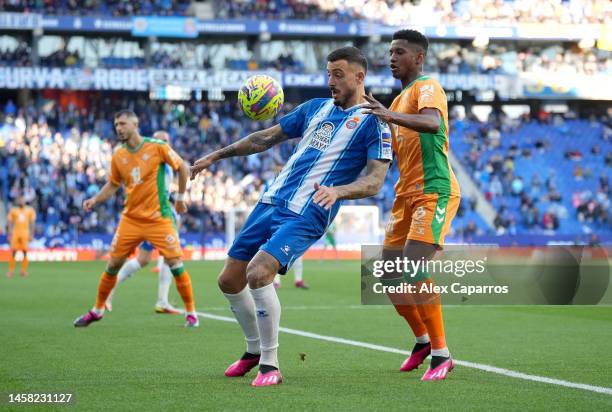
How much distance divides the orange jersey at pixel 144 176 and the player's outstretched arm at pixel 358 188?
5.74m

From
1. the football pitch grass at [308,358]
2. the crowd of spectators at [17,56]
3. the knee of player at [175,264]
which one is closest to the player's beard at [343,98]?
the football pitch grass at [308,358]

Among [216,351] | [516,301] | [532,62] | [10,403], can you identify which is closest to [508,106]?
[532,62]

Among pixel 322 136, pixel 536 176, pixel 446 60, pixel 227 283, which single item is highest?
pixel 446 60

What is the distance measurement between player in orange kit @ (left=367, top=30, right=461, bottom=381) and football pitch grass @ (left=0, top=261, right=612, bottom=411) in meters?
0.41

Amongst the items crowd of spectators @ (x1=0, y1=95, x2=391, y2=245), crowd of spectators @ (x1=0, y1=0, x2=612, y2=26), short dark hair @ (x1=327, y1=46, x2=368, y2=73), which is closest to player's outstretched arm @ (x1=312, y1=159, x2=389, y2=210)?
short dark hair @ (x1=327, y1=46, x2=368, y2=73)

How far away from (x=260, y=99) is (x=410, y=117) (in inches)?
54.6

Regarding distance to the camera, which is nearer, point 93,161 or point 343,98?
point 343,98

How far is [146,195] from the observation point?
1255 cm

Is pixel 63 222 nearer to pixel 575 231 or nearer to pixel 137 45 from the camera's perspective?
pixel 137 45

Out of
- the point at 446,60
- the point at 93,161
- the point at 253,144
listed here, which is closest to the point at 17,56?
the point at 93,161

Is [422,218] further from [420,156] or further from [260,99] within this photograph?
[260,99]

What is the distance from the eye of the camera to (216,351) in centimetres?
944

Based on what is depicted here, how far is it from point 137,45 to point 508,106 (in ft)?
63.7

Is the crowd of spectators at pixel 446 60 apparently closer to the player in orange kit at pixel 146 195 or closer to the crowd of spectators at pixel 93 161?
the crowd of spectators at pixel 93 161
